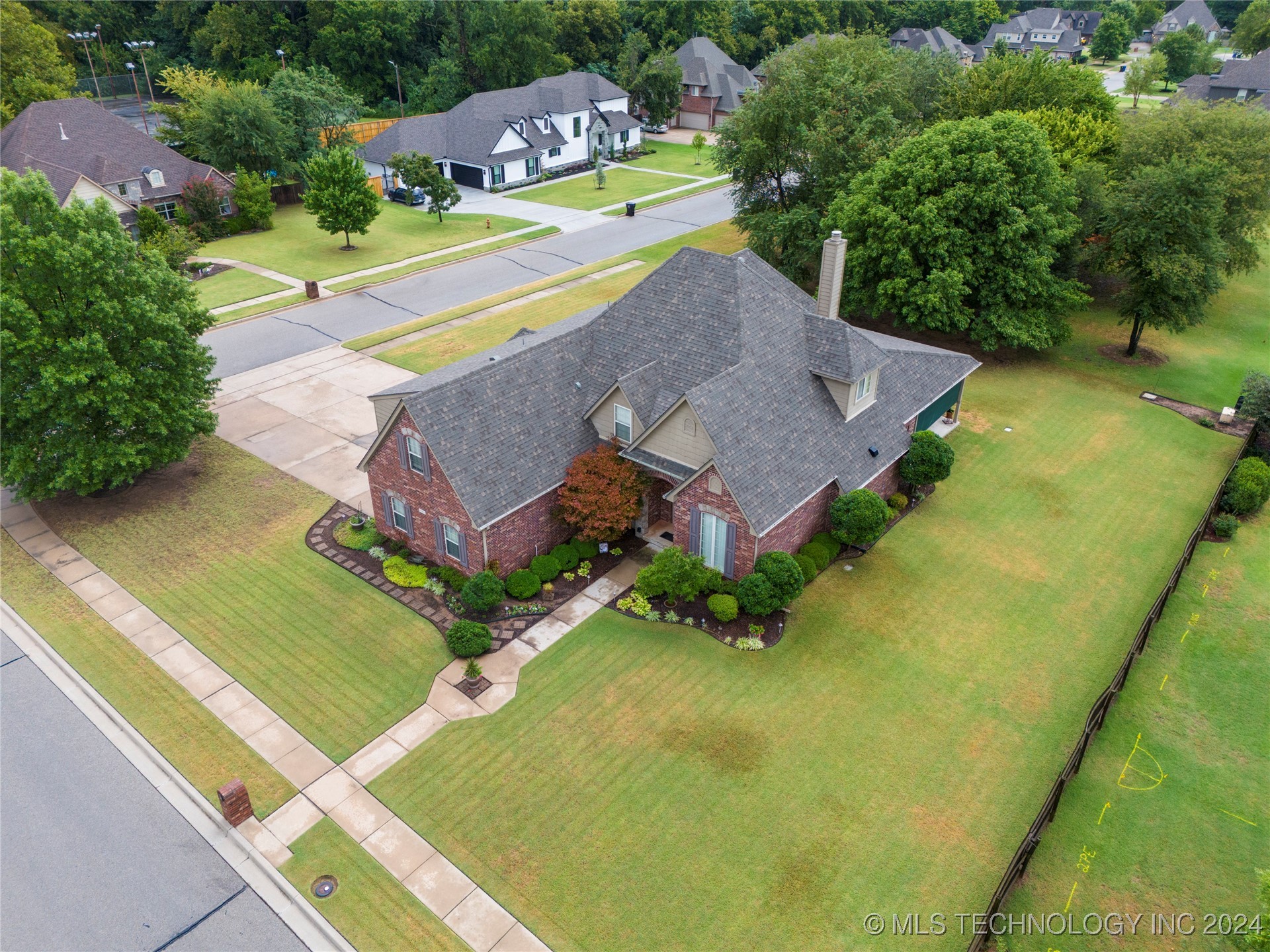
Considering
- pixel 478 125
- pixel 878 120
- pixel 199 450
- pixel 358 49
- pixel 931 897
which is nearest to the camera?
pixel 931 897

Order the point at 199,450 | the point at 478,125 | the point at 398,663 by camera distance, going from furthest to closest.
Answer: the point at 478,125, the point at 199,450, the point at 398,663

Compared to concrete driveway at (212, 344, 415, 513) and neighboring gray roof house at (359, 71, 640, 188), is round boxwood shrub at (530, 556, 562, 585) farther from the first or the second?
neighboring gray roof house at (359, 71, 640, 188)

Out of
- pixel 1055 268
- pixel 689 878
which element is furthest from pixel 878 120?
pixel 689 878

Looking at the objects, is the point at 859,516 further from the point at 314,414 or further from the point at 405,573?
the point at 314,414

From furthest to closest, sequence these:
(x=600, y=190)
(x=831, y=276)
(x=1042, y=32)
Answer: (x=1042, y=32), (x=600, y=190), (x=831, y=276)

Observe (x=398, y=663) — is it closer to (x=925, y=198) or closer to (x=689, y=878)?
(x=689, y=878)

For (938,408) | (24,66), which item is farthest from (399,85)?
(938,408)

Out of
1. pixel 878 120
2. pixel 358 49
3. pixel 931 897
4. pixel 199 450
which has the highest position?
pixel 358 49

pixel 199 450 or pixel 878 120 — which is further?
pixel 878 120
